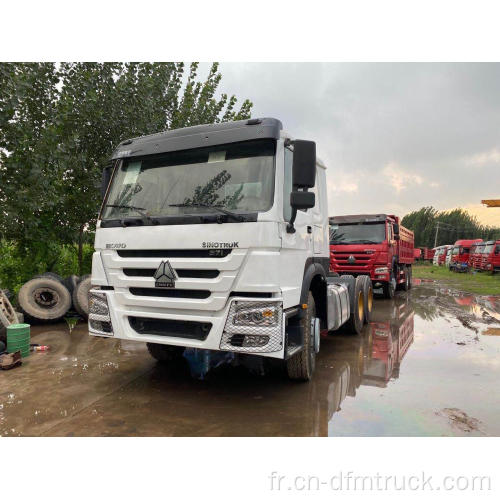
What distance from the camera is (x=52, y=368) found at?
16.3ft

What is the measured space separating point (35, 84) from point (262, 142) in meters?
8.01

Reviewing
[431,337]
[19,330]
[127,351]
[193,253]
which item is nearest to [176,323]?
[193,253]

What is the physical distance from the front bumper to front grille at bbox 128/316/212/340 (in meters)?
0.03

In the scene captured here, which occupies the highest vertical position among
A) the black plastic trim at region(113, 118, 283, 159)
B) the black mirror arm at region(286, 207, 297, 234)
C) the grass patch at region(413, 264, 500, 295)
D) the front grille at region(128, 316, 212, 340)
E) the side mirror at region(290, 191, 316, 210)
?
the black plastic trim at region(113, 118, 283, 159)

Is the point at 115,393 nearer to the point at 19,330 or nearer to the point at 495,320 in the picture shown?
the point at 19,330

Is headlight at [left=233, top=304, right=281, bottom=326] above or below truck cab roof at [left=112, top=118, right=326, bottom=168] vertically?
below

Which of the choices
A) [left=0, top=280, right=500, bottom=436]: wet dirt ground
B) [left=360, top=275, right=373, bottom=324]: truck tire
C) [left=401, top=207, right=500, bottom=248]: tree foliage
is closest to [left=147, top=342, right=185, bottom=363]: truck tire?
[left=0, top=280, right=500, bottom=436]: wet dirt ground

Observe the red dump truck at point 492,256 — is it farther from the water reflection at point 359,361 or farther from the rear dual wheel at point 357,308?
the rear dual wheel at point 357,308

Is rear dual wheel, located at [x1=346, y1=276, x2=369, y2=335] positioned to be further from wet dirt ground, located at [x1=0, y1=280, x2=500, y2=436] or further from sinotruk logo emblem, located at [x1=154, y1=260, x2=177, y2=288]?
sinotruk logo emblem, located at [x1=154, y1=260, x2=177, y2=288]

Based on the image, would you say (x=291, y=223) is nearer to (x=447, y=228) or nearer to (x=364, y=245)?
(x=364, y=245)

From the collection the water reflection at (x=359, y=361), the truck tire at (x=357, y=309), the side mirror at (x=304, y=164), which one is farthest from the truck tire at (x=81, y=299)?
the side mirror at (x=304, y=164)

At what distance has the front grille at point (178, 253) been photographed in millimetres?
3584

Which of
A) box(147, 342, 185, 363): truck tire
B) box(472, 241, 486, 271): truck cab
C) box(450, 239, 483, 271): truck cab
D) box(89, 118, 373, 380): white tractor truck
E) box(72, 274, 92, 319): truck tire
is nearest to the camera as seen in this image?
box(89, 118, 373, 380): white tractor truck

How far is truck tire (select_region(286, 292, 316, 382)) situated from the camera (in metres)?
4.21
